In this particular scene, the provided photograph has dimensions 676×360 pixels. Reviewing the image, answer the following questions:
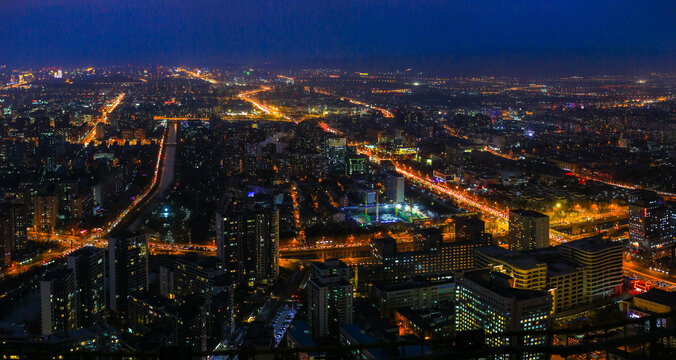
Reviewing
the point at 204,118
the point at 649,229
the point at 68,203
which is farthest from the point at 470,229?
the point at 204,118

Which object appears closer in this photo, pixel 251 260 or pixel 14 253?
pixel 251 260

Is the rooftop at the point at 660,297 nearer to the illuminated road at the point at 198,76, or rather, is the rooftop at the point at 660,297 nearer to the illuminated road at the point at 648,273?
the illuminated road at the point at 648,273

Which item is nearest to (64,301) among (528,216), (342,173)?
(528,216)

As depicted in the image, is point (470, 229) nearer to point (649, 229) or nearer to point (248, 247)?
point (649, 229)

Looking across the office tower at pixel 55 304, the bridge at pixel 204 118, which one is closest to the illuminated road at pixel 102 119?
the bridge at pixel 204 118

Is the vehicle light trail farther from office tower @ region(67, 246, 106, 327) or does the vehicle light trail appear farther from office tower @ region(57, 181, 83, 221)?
office tower @ region(67, 246, 106, 327)

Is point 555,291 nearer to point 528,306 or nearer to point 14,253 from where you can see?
point 528,306
